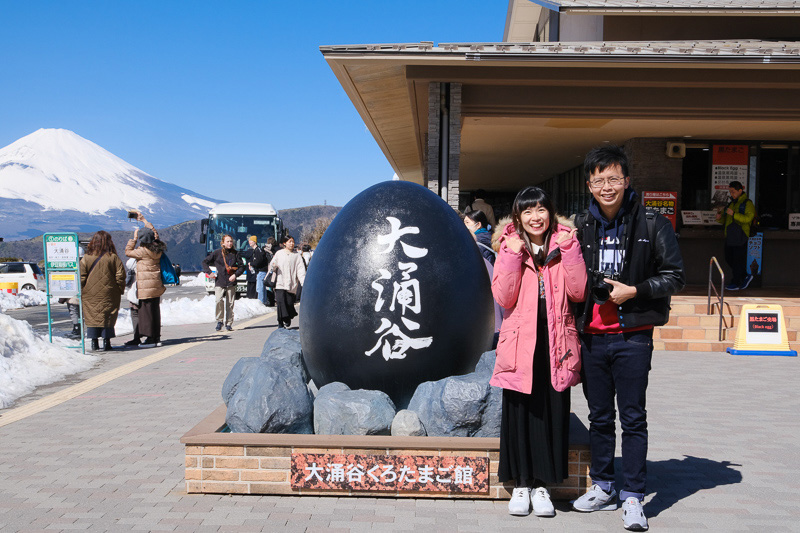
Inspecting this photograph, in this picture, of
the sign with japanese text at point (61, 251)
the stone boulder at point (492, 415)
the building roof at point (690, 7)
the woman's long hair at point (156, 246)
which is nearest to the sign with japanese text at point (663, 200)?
the building roof at point (690, 7)

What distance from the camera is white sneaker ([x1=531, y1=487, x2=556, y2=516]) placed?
4012 mm

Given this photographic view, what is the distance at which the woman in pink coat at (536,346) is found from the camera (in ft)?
12.9

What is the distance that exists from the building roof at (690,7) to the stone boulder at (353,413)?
1188 cm

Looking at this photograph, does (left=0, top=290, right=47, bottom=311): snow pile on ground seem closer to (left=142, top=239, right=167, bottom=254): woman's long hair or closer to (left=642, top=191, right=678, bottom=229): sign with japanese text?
(left=142, top=239, right=167, bottom=254): woman's long hair

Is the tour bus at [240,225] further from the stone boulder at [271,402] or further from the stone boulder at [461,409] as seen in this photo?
the stone boulder at [461,409]

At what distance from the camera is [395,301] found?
4875 millimetres

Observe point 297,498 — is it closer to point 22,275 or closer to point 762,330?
point 762,330

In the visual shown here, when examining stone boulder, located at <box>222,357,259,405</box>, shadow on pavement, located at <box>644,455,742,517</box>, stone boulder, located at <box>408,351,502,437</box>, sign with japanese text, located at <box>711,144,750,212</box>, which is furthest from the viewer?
sign with japanese text, located at <box>711,144,750,212</box>

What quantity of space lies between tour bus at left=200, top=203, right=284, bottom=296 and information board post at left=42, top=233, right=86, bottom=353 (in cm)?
1294

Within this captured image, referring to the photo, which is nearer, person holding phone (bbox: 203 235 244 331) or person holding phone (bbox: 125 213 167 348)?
person holding phone (bbox: 125 213 167 348)

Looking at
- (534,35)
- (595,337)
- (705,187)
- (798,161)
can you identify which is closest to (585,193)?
(705,187)

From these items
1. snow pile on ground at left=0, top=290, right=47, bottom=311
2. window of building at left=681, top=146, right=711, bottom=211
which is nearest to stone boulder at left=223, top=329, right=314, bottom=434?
window of building at left=681, top=146, right=711, bottom=211

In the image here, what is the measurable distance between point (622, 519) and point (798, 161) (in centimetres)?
1486

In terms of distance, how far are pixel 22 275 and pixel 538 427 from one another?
32026mm
